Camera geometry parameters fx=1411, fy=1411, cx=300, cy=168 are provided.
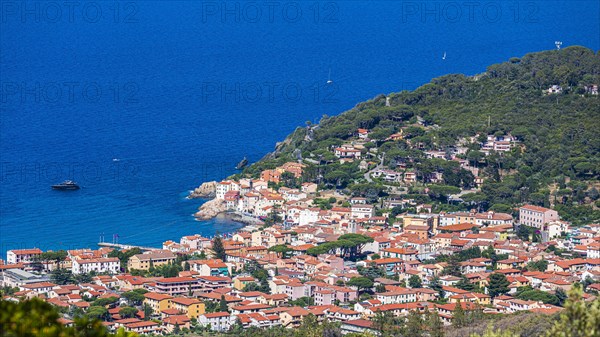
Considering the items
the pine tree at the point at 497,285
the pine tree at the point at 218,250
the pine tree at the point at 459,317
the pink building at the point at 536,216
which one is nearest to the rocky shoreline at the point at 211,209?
the pine tree at the point at 218,250

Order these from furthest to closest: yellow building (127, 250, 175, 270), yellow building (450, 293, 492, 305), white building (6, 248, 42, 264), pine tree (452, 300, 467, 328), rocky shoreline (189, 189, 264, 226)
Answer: rocky shoreline (189, 189, 264, 226) < white building (6, 248, 42, 264) < yellow building (127, 250, 175, 270) < yellow building (450, 293, 492, 305) < pine tree (452, 300, 467, 328)

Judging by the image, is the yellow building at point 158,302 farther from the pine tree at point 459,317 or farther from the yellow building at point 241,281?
the pine tree at point 459,317

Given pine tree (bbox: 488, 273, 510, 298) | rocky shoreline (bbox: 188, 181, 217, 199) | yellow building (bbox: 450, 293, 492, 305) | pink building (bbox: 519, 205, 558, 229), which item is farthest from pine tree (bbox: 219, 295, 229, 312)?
rocky shoreline (bbox: 188, 181, 217, 199)

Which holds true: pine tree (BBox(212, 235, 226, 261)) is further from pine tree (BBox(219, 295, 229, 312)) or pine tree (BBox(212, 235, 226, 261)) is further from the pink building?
the pink building

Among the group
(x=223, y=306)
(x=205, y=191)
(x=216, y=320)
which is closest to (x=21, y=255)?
(x=223, y=306)

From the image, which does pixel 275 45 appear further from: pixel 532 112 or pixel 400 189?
pixel 400 189

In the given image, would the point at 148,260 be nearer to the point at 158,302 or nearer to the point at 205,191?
the point at 158,302
